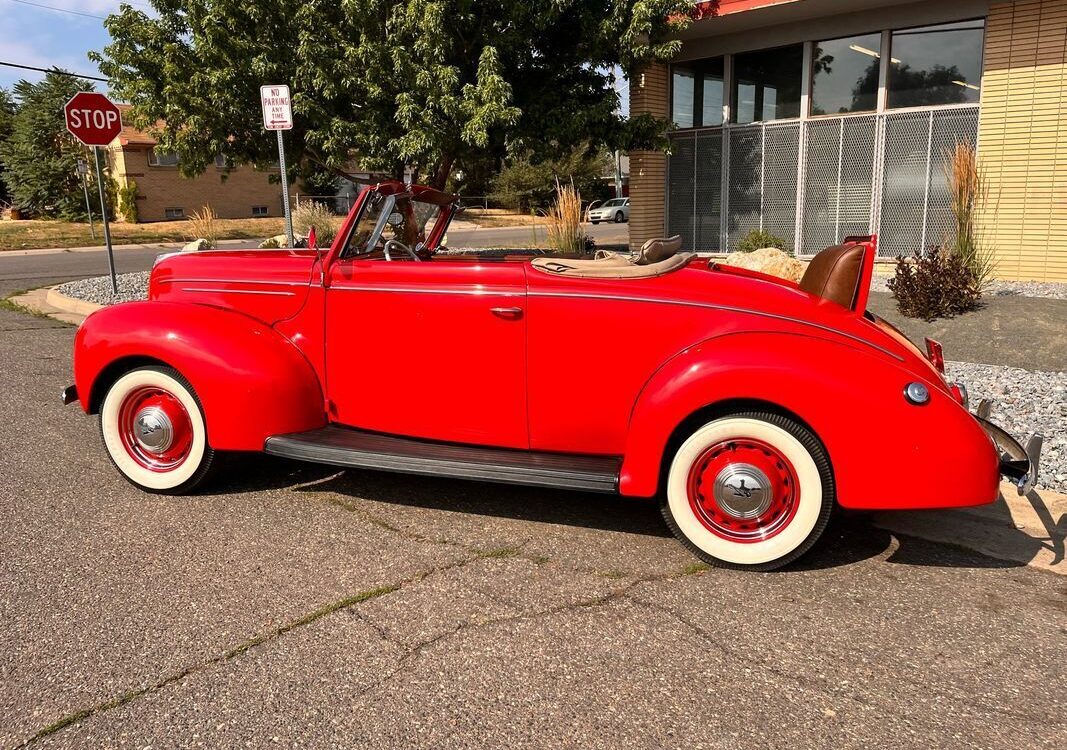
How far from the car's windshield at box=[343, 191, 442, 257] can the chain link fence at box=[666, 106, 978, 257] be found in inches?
362

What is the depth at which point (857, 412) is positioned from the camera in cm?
303

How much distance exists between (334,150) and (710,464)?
11907 mm

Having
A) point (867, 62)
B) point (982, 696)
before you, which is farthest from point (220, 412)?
point (867, 62)

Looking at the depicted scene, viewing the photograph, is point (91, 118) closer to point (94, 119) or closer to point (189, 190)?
point (94, 119)

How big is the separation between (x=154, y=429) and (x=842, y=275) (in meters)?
3.51

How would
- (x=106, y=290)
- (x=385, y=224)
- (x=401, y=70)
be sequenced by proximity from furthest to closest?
1. (x=401, y=70)
2. (x=106, y=290)
3. (x=385, y=224)

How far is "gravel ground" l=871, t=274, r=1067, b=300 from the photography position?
29.8 ft

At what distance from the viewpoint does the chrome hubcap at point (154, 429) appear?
398 cm

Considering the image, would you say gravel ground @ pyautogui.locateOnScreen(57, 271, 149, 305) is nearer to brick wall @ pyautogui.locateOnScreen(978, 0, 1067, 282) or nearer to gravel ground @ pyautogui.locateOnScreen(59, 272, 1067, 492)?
gravel ground @ pyautogui.locateOnScreen(59, 272, 1067, 492)

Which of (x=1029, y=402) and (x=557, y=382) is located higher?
(x=557, y=382)

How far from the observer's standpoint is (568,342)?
3514mm

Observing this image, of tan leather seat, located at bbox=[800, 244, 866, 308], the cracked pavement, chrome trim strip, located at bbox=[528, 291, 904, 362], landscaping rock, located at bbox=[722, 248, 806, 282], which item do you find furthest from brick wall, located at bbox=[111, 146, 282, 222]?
tan leather seat, located at bbox=[800, 244, 866, 308]

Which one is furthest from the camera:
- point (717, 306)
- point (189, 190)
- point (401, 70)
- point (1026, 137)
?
point (189, 190)

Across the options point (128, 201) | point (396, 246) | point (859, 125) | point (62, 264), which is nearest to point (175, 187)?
point (128, 201)
